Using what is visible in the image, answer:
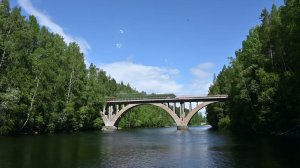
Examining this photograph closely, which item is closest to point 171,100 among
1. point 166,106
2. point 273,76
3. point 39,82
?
point 166,106

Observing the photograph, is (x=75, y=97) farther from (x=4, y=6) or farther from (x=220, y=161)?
(x=220, y=161)

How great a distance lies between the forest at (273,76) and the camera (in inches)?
1377

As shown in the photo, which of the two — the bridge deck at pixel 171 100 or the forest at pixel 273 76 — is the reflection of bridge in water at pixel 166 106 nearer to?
the bridge deck at pixel 171 100

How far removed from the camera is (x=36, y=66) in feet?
182

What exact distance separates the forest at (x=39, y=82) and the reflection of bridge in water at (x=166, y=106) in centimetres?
1256

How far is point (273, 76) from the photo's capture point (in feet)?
145

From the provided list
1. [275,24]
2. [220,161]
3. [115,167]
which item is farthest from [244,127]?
[115,167]

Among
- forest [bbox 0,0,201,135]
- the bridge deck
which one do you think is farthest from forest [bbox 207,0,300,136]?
forest [bbox 0,0,201,135]

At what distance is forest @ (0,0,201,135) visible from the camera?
4850cm

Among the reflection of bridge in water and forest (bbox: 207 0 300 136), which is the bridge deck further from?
forest (bbox: 207 0 300 136)

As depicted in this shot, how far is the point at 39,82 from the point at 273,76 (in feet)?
116

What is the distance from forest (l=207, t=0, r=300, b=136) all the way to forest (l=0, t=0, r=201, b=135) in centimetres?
3094

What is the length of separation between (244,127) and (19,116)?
3830 cm

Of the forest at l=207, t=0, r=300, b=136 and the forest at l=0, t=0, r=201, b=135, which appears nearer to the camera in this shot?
the forest at l=207, t=0, r=300, b=136
